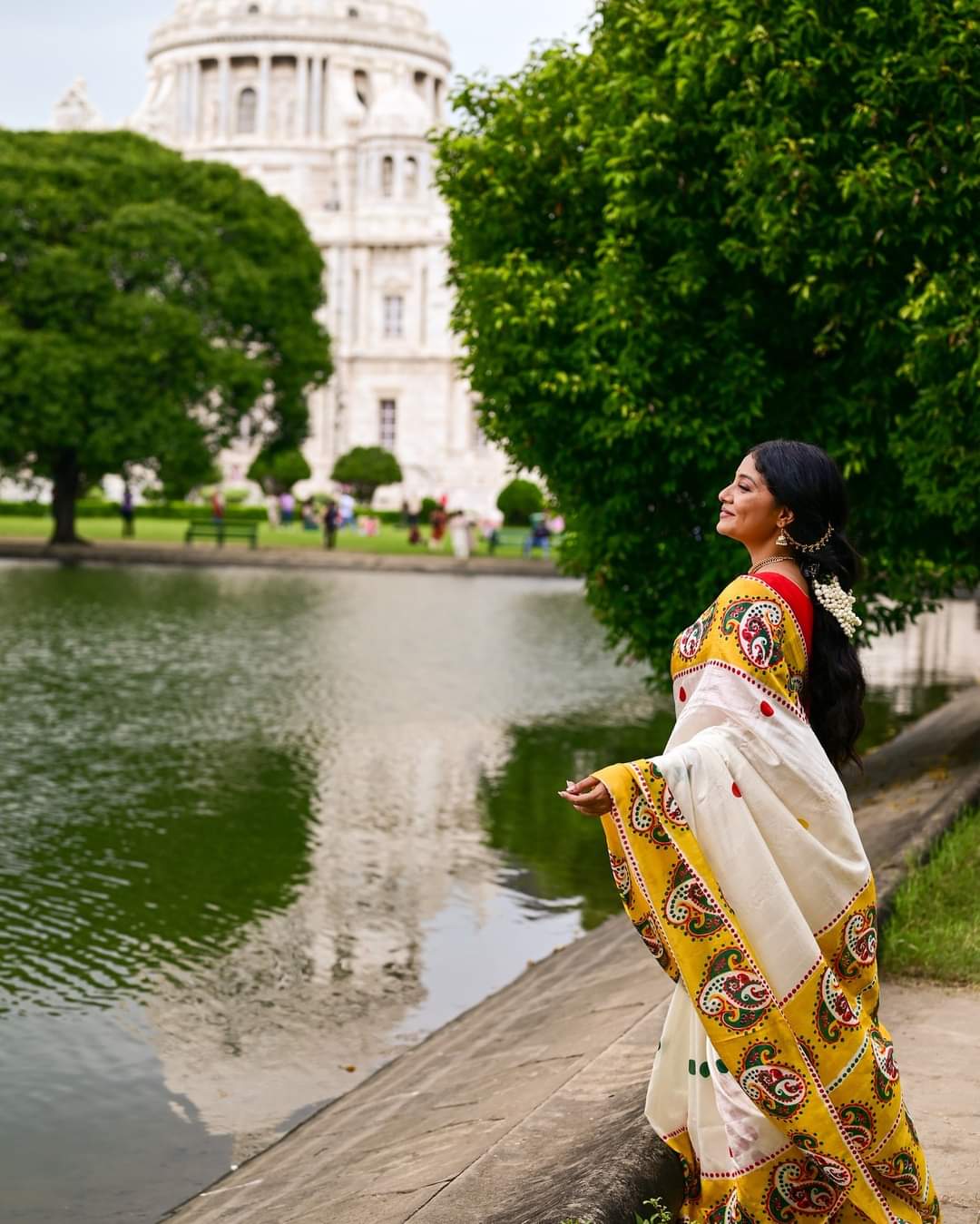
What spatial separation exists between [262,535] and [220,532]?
669 cm

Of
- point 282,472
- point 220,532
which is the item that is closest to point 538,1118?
point 220,532

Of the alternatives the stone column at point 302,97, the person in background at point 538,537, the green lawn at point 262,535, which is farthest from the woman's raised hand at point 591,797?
the stone column at point 302,97

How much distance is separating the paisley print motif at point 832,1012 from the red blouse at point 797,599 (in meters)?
0.66

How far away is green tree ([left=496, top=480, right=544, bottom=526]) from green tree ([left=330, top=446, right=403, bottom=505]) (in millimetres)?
12758

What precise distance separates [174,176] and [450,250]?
27.5 metres

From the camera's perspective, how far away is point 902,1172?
3.23 m

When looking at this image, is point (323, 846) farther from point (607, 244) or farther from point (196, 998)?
point (607, 244)

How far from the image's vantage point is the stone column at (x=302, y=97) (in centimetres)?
8700

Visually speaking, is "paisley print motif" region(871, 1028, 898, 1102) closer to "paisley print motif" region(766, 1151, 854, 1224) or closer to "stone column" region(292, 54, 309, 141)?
"paisley print motif" region(766, 1151, 854, 1224)

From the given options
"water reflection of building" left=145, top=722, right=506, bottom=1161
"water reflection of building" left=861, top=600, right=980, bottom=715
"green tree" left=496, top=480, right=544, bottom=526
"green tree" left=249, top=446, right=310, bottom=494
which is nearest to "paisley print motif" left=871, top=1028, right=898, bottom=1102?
"water reflection of building" left=145, top=722, right=506, bottom=1161

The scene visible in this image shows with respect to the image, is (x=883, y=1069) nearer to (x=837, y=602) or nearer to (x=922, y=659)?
(x=837, y=602)

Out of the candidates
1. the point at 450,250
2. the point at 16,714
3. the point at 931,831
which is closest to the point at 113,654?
the point at 16,714

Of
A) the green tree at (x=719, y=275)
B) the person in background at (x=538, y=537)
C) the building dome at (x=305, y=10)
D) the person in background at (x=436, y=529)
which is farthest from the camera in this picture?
the building dome at (x=305, y=10)

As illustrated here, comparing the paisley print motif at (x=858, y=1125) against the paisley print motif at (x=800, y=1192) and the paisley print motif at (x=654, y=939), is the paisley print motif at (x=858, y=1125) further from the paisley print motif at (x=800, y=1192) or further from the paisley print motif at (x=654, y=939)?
the paisley print motif at (x=654, y=939)
